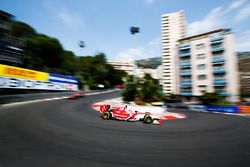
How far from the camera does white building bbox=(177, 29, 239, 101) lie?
28688 mm

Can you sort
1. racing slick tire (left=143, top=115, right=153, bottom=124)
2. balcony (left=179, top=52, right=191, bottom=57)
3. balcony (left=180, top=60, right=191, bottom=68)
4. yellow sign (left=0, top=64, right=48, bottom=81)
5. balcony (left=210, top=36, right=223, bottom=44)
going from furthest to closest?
balcony (left=179, top=52, right=191, bottom=57)
balcony (left=180, top=60, right=191, bottom=68)
balcony (left=210, top=36, right=223, bottom=44)
yellow sign (left=0, top=64, right=48, bottom=81)
racing slick tire (left=143, top=115, right=153, bottom=124)

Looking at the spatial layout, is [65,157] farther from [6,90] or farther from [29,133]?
[6,90]

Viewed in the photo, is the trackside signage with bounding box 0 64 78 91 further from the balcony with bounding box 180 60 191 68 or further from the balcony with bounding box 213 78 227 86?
the balcony with bounding box 213 78 227 86

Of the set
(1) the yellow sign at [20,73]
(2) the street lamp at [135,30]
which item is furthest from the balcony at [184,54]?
(1) the yellow sign at [20,73]

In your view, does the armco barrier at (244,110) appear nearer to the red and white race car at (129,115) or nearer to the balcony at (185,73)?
the red and white race car at (129,115)

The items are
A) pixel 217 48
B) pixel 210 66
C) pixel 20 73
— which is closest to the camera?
pixel 20 73

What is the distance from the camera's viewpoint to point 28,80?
2755 centimetres

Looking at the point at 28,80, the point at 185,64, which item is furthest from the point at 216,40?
the point at 28,80

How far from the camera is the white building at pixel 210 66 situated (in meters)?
28.7

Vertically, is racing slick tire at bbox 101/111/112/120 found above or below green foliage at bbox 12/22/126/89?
below

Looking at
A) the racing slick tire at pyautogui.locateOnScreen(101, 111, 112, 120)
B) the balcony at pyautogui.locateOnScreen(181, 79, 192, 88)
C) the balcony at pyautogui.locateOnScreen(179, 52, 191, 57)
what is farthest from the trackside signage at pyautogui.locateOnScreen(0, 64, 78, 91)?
the balcony at pyautogui.locateOnScreen(179, 52, 191, 57)

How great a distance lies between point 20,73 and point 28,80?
2.02m

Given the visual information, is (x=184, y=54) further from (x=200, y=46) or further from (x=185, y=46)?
(x=200, y=46)

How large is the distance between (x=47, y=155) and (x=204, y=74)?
114ft
